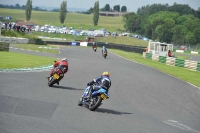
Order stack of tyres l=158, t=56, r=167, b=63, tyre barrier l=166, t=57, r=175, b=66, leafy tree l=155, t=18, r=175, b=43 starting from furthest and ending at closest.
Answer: leafy tree l=155, t=18, r=175, b=43
stack of tyres l=158, t=56, r=167, b=63
tyre barrier l=166, t=57, r=175, b=66

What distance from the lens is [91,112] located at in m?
13.9

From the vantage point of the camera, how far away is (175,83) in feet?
87.0

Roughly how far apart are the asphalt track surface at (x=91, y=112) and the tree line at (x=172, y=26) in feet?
267

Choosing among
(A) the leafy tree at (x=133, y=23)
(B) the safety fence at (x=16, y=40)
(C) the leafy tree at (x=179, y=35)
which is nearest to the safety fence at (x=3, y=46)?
(B) the safety fence at (x=16, y=40)

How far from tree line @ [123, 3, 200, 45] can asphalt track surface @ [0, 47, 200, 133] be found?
267 feet

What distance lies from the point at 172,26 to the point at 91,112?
106 metres

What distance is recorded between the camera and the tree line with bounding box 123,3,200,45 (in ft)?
348

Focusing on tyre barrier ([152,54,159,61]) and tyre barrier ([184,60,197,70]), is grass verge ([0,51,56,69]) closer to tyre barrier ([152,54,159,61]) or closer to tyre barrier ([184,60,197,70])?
tyre barrier ([184,60,197,70])

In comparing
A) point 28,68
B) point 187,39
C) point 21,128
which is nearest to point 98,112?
point 21,128

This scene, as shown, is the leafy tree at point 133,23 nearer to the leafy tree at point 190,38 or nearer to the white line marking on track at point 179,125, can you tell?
the leafy tree at point 190,38

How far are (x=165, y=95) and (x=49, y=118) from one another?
9.88 metres

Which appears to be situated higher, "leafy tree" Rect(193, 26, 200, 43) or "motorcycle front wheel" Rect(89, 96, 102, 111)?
"leafy tree" Rect(193, 26, 200, 43)

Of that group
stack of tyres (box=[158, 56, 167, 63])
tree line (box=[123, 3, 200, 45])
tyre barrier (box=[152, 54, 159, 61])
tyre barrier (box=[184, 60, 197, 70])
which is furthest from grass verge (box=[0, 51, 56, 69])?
tree line (box=[123, 3, 200, 45])

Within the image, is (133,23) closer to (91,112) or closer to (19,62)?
(19,62)
